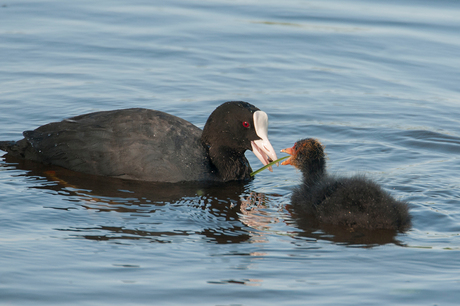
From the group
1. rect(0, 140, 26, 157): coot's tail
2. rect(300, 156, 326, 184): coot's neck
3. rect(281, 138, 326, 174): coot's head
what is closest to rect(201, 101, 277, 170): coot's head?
rect(281, 138, 326, 174): coot's head

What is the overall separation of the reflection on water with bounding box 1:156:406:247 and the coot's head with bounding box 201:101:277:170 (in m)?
0.46

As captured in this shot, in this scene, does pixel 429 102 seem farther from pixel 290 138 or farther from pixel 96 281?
pixel 96 281

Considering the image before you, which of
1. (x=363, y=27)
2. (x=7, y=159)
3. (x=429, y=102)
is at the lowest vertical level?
(x=7, y=159)

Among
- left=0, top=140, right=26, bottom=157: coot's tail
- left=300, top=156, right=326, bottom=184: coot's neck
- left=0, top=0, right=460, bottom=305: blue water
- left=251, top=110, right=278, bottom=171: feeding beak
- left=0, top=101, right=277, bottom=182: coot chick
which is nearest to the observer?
left=0, top=0, right=460, bottom=305: blue water

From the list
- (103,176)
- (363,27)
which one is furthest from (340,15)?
(103,176)

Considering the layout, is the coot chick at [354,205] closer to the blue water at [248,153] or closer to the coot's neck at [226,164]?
the blue water at [248,153]

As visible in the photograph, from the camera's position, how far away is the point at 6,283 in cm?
479

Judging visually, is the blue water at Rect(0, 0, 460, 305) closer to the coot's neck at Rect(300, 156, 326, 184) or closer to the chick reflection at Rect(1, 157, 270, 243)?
the chick reflection at Rect(1, 157, 270, 243)

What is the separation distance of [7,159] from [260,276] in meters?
4.25

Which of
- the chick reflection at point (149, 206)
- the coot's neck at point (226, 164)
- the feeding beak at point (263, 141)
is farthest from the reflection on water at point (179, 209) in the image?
the feeding beak at point (263, 141)

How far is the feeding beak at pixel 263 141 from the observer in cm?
734

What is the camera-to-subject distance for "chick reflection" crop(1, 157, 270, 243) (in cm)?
586

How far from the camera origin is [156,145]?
283 inches

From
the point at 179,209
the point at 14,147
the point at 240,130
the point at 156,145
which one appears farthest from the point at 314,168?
the point at 14,147
